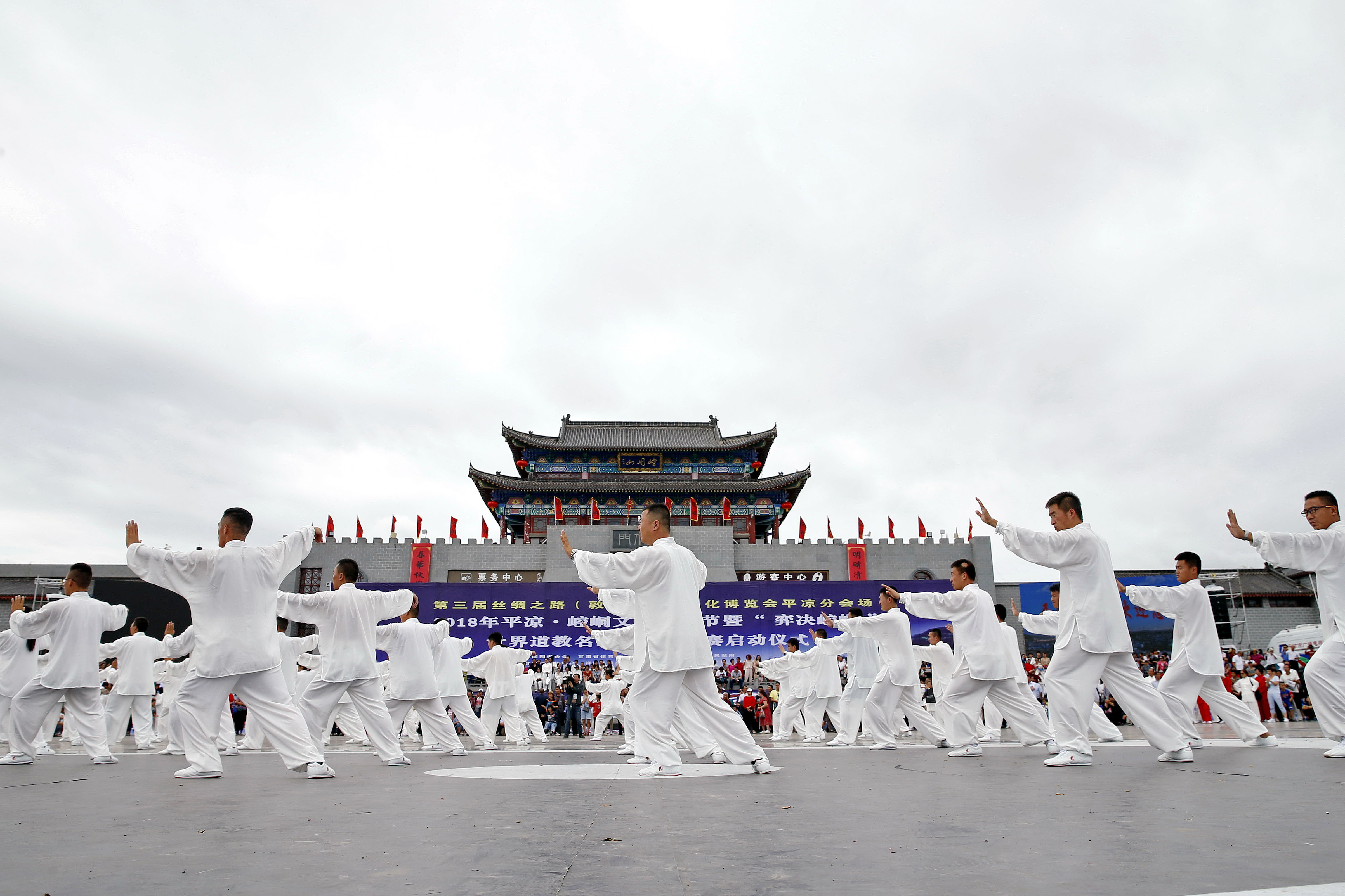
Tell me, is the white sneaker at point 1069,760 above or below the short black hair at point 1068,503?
below

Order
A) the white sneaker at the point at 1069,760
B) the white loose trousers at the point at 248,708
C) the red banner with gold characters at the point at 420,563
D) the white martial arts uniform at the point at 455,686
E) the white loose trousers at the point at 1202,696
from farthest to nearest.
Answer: the red banner with gold characters at the point at 420,563 < the white martial arts uniform at the point at 455,686 < the white loose trousers at the point at 1202,696 < the white sneaker at the point at 1069,760 < the white loose trousers at the point at 248,708

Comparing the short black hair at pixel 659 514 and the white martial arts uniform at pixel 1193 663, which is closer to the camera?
the short black hair at pixel 659 514

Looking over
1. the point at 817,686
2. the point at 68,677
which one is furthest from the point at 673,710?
the point at 817,686

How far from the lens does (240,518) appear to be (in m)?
5.01

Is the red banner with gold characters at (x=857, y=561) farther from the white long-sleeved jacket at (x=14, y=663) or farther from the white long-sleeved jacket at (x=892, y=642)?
the white long-sleeved jacket at (x=14, y=663)

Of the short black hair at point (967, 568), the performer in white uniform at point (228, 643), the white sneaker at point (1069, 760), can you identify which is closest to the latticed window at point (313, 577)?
the performer in white uniform at point (228, 643)

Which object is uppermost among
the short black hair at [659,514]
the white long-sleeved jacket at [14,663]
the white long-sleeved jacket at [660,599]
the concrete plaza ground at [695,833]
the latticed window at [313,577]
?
the latticed window at [313,577]

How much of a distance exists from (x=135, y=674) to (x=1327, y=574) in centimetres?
1198

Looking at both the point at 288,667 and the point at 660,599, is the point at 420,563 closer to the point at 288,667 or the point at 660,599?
the point at 288,667

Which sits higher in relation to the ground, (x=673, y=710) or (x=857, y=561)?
(x=857, y=561)

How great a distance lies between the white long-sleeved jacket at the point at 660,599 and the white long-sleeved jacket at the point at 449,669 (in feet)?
15.4

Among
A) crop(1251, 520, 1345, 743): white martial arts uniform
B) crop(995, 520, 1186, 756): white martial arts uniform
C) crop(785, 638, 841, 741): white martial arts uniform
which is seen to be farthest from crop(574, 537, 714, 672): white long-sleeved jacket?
crop(785, 638, 841, 741): white martial arts uniform

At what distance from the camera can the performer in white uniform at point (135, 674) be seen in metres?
9.49

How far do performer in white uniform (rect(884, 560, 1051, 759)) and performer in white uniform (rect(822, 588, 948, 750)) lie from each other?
37cm
